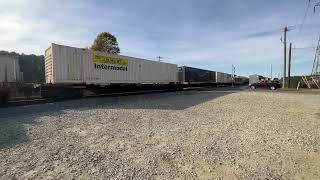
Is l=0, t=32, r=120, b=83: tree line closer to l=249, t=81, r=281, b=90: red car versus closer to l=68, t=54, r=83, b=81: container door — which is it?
l=68, t=54, r=83, b=81: container door

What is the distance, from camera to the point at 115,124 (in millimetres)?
10148

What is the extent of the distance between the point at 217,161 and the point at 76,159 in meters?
3.03

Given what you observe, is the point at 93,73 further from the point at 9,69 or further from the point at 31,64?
the point at 31,64

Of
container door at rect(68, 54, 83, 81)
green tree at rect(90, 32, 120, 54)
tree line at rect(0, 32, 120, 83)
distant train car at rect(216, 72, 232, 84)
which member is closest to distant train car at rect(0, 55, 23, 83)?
container door at rect(68, 54, 83, 81)

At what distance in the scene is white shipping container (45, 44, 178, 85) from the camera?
19.1 metres

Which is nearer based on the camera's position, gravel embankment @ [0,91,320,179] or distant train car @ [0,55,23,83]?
gravel embankment @ [0,91,320,179]

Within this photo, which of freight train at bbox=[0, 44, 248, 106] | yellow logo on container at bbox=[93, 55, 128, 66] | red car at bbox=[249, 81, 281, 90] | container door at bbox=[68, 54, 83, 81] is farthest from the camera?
red car at bbox=[249, 81, 281, 90]

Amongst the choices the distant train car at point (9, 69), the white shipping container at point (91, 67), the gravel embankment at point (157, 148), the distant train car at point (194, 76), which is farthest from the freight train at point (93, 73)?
the gravel embankment at point (157, 148)

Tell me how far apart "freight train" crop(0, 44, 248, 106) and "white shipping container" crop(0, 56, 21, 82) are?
78.2 inches

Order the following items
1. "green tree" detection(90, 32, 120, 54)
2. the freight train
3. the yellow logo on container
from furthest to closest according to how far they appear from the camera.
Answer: "green tree" detection(90, 32, 120, 54), the yellow logo on container, the freight train

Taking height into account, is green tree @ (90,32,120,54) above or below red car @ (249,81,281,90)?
above

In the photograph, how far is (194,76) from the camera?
45812 mm

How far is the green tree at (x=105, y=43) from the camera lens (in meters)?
54.5

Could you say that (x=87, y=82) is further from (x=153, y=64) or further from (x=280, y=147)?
(x=280, y=147)
